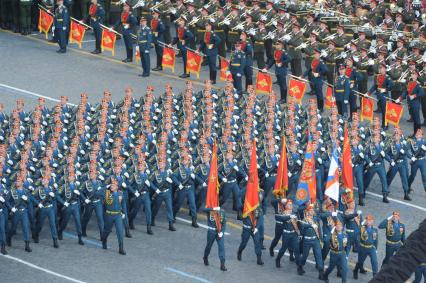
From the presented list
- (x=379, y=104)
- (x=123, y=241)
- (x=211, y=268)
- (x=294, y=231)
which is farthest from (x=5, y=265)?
(x=379, y=104)

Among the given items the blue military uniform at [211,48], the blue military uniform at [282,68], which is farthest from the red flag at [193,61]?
the blue military uniform at [282,68]

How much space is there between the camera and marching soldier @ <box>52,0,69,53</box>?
3272cm

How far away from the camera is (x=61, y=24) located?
3266cm

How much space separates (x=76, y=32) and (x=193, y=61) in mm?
5119

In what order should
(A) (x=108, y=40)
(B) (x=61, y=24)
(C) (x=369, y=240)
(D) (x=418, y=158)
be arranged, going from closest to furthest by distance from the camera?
(C) (x=369, y=240) → (D) (x=418, y=158) → (A) (x=108, y=40) → (B) (x=61, y=24)

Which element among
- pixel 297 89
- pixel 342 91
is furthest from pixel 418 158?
pixel 297 89

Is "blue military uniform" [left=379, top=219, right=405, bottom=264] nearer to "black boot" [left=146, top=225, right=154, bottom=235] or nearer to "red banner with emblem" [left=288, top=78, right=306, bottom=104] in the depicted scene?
"black boot" [left=146, top=225, right=154, bottom=235]

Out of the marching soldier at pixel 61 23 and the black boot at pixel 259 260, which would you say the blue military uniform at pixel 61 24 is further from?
the black boot at pixel 259 260

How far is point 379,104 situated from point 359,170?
6.14 meters

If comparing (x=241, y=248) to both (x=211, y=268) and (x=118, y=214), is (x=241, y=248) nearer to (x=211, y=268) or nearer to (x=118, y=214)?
(x=211, y=268)

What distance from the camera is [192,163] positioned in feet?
69.1

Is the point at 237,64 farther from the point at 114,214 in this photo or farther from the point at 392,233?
the point at 392,233

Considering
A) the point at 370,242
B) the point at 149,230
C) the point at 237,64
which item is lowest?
the point at 149,230

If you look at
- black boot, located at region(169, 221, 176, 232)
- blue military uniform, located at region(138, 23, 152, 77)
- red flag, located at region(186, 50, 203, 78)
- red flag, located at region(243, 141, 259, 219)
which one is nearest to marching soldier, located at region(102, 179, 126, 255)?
black boot, located at region(169, 221, 176, 232)
